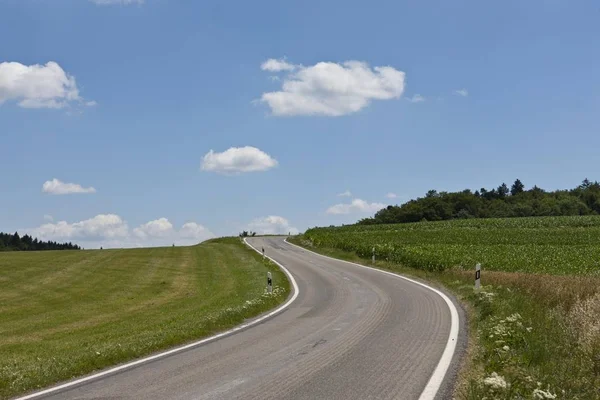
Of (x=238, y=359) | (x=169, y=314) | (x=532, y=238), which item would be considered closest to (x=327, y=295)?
(x=169, y=314)

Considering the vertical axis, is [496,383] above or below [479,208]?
below

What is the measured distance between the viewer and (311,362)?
962cm

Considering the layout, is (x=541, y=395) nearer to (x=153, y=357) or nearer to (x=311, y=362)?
(x=311, y=362)

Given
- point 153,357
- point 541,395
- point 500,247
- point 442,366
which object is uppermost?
point 500,247

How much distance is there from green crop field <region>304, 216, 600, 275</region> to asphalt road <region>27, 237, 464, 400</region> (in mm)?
13811

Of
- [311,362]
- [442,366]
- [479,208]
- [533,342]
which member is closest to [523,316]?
[533,342]

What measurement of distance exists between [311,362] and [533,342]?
150 inches

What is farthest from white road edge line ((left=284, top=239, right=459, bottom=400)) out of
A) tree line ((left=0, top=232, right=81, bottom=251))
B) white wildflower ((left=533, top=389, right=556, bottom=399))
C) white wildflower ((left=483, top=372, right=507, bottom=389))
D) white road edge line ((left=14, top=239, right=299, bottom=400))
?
tree line ((left=0, top=232, right=81, bottom=251))

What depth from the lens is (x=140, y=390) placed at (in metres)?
8.10

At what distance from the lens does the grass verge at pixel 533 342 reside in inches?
275

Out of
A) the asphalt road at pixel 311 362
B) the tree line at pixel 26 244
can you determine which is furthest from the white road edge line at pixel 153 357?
the tree line at pixel 26 244

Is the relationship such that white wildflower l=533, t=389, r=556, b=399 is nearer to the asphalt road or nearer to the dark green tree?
the asphalt road

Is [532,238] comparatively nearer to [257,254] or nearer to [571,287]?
[257,254]

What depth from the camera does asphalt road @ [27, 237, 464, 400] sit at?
25.7ft
